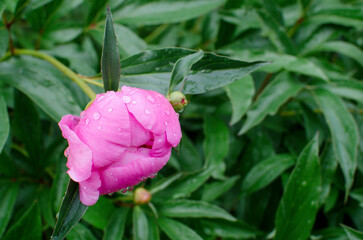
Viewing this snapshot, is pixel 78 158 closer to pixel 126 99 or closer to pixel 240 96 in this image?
pixel 126 99

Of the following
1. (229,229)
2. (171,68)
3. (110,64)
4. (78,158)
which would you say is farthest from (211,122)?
(78,158)

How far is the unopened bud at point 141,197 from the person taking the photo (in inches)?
31.7

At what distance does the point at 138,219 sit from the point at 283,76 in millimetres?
534

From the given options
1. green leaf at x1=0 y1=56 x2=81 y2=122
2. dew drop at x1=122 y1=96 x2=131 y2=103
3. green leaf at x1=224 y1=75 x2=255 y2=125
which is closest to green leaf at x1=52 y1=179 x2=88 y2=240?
dew drop at x1=122 y1=96 x2=131 y2=103

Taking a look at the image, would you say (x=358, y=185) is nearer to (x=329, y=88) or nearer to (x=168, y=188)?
(x=329, y=88)

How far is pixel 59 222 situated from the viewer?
49 centimetres

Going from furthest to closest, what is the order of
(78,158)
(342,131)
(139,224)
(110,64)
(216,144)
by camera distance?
(216,144) → (342,131) → (139,224) → (110,64) → (78,158)

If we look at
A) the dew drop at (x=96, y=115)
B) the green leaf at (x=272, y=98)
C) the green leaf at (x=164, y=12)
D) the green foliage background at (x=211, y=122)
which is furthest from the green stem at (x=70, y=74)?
the green leaf at (x=272, y=98)

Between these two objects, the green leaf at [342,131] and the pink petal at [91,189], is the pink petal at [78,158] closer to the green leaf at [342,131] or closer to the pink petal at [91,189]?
the pink petal at [91,189]

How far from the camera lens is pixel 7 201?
0.82 metres

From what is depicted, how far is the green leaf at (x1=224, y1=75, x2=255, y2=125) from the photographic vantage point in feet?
2.79

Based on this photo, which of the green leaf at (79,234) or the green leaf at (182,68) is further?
the green leaf at (79,234)

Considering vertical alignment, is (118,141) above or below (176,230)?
above

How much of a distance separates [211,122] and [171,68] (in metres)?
0.42
